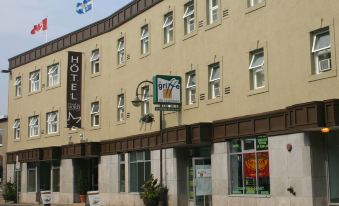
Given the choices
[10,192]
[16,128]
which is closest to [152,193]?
[10,192]

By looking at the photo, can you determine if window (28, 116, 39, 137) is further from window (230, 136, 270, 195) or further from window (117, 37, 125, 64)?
window (230, 136, 270, 195)

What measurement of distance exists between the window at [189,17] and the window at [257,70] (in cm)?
498

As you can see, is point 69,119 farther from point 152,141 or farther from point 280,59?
point 280,59

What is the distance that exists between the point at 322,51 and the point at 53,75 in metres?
24.5

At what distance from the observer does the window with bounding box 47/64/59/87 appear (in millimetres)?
39625

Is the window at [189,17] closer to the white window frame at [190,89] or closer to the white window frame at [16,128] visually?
the white window frame at [190,89]

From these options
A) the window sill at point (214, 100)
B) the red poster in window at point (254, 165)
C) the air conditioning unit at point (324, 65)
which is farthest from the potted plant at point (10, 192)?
the air conditioning unit at point (324, 65)

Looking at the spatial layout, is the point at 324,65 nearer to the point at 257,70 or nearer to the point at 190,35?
the point at 257,70

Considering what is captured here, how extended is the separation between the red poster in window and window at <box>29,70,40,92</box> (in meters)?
23.1

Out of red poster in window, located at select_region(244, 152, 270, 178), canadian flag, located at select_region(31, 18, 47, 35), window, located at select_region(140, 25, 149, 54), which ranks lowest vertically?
red poster in window, located at select_region(244, 152, 270, 178)

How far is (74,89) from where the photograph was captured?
36031 millimetres

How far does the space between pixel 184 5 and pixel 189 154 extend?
6903 mm

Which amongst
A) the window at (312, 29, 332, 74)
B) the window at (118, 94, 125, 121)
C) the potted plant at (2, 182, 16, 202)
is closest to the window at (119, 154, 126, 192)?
the window at (118, 94, 125, 121)

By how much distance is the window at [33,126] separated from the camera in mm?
41594
